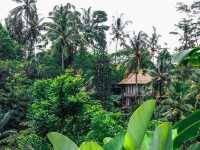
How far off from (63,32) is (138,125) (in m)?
43.9

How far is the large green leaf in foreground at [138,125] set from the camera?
2.17 m

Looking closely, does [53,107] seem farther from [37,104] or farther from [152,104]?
[152,104]

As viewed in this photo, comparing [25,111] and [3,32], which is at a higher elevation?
[3,32]

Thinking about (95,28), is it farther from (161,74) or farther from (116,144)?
(116,144)

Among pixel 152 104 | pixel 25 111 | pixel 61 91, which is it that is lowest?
pixel 25 111

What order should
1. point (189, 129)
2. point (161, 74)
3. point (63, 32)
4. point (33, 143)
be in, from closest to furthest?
point (189, 129) < point (33, 143) < point (161, 74) < point (63, 32)

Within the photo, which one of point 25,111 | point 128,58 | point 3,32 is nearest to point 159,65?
point 128,58

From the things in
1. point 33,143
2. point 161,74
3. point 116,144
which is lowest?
point 33,143

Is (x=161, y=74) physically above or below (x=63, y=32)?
below

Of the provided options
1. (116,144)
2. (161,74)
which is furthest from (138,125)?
(161,74)

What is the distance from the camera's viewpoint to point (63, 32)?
4578 centimetres

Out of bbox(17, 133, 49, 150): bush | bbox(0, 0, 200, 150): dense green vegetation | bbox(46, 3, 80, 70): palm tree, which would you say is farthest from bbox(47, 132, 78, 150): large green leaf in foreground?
bbox(46, 3, 80, 70): palm tree

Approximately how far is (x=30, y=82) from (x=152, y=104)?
4229 centimetres

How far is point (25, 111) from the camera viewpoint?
1570 inches
